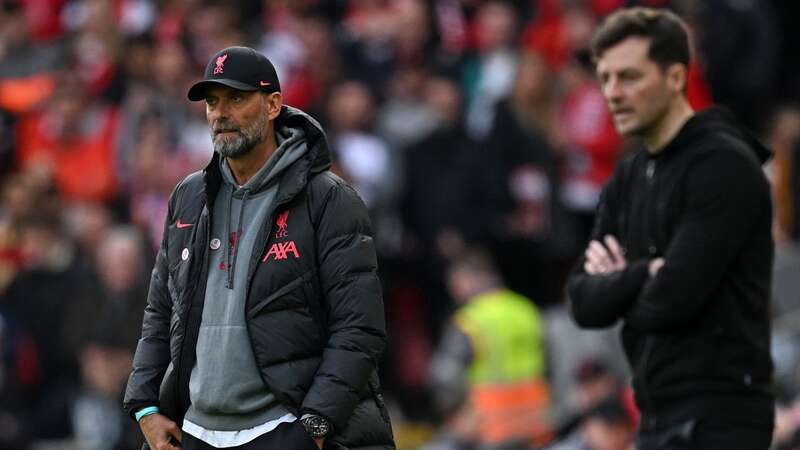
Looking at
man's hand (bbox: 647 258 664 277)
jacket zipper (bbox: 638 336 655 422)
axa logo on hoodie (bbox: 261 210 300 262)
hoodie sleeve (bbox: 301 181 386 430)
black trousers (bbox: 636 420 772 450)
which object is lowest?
black trousers (bbox: 636 420 772 450)

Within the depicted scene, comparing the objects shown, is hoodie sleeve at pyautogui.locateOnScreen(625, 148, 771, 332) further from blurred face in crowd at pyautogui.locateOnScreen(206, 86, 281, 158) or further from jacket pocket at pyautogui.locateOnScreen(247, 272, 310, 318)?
blurred face in crowd at pyautogui.locateOnScreen(206, 86, 281, 158)

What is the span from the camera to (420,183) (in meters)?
13.2

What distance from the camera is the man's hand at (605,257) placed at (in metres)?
6.66

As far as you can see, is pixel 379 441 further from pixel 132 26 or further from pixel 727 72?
pixel 132 26

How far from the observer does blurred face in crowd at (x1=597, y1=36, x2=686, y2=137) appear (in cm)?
655

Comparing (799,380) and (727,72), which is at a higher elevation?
(727,72)

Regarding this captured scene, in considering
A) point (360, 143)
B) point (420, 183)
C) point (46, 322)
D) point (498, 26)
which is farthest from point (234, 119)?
point (498, 26)

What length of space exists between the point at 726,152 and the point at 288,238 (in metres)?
1.69

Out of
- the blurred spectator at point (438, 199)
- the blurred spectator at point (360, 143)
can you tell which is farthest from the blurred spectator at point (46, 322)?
the blurred spectator at point (438, 199)

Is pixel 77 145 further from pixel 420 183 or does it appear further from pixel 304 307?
pixel 304 307

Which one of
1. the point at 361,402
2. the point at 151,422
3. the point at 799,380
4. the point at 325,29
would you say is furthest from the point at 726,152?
the point at 325,29

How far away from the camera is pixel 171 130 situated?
14117 mm

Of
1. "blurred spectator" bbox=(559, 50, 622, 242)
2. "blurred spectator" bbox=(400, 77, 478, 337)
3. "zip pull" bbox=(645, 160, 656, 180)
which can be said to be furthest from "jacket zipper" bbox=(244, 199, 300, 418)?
"blurred spectator" bbox=(559, 50, 622, 242)

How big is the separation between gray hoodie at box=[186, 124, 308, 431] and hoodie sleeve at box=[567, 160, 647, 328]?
1.35 meters
